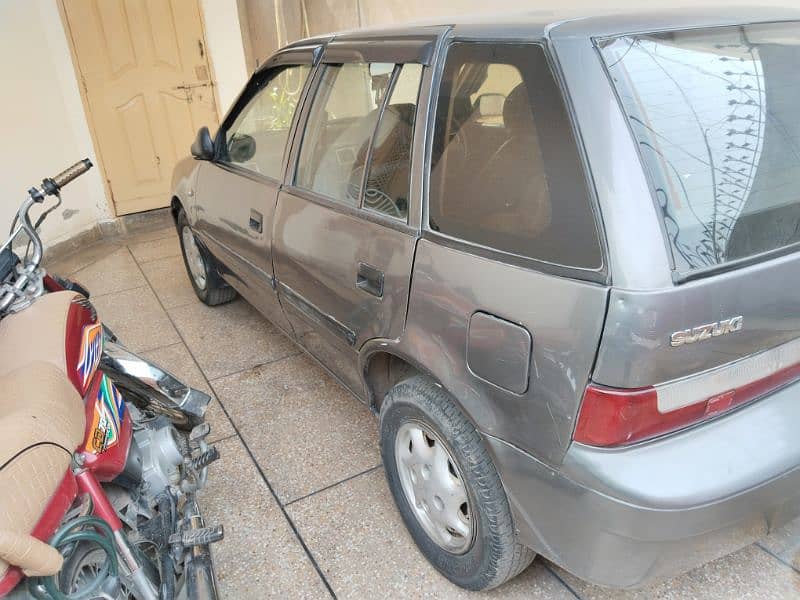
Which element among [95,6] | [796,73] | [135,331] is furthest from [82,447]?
[95,6]

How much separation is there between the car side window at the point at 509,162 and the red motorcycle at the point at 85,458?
121cm

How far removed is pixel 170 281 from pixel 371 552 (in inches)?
146

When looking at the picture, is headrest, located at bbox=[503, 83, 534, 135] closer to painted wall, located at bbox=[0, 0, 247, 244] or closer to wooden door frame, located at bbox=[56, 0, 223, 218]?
painted wall, located at bbox=[0, 0, 247, 244]

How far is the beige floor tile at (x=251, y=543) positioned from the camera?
2260mm

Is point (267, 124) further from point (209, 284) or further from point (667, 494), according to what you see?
point (667, 494)

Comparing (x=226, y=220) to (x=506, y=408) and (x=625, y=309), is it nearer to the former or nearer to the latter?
(x=506, y=408)

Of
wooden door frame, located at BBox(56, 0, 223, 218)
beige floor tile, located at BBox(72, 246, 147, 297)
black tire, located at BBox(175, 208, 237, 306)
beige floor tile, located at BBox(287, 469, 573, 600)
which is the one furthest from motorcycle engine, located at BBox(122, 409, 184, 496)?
wooden door frame, located at BBox(56, 0, 223, 218)

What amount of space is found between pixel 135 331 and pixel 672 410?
3.91 meters

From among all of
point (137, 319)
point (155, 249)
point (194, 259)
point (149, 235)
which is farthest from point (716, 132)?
point (149, 235)

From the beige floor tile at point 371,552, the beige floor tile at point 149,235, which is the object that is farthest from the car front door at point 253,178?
the beige floor tile at point 149,235

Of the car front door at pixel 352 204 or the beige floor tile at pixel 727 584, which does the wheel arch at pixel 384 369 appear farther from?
the beige floor tile at pixel 727 584

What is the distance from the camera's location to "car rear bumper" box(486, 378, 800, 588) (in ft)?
4.86

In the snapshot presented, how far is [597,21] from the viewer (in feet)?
5.62

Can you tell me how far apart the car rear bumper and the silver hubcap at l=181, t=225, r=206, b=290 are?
3295mm
